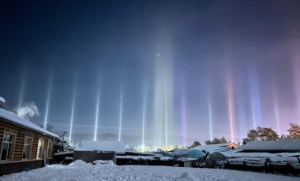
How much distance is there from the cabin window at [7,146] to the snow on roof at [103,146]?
23553 mm

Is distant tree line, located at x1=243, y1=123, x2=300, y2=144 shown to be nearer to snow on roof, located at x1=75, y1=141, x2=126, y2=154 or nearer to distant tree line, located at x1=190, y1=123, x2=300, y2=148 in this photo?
distant tree line, located at x1=190, y1=123, x2=300, y2=148

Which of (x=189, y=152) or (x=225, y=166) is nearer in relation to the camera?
(x=225, y=166)

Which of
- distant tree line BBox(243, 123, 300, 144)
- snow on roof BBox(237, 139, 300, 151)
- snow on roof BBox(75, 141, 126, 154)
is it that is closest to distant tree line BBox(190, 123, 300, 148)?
distant tree line BBox(243, 123, 300, 144)

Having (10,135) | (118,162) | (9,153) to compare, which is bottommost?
(118,162)

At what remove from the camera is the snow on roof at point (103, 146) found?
128 ft

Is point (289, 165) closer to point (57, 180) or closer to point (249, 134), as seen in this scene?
point (57, 180)

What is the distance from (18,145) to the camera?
1584 cm

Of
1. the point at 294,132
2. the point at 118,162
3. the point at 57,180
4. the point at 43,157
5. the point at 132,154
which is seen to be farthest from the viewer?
the point at 294,132

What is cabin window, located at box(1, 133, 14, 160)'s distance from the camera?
46.0 feet

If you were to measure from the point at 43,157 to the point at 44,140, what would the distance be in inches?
68.3

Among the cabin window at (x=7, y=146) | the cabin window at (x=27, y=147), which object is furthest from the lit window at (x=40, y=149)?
the cabin window at (x=7, y=146)

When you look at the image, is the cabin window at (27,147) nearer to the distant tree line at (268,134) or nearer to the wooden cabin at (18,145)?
the wooden cabin at (18,145)

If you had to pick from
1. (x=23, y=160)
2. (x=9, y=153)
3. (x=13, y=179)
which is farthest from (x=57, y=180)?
(x=23, y=160)

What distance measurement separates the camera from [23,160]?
16.8m
